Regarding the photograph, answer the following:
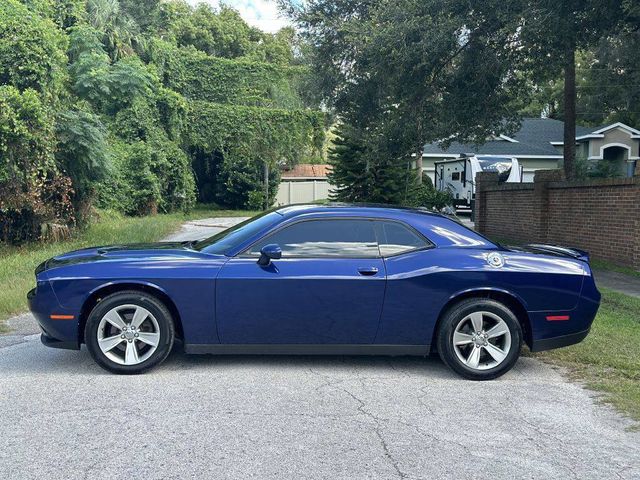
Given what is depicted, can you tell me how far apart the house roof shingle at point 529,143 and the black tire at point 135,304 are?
30582 mm

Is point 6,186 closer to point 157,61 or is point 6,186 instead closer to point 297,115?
point 157,61

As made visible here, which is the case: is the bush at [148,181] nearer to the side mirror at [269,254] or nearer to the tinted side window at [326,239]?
the tinted side window at [326,239]

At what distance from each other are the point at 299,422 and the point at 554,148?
36959mm

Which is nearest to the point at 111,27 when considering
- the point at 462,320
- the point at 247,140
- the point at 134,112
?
the point at 134,112

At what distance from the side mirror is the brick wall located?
323 inches

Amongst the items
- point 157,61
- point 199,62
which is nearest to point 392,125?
point 157,61

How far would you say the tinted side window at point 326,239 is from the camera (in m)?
5.49

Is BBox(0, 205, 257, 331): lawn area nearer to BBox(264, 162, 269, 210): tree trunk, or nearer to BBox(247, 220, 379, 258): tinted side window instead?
BBox(247, 220, 379, 258): tinted side window

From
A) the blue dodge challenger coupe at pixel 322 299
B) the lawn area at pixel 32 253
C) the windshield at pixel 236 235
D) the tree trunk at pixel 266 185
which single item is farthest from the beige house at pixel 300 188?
the blue dodge challenger coupe at pixel 322 299

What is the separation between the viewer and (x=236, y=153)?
37.7 meters

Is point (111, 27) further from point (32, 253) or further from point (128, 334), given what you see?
point (128, 334)

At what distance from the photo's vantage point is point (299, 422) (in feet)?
14.3

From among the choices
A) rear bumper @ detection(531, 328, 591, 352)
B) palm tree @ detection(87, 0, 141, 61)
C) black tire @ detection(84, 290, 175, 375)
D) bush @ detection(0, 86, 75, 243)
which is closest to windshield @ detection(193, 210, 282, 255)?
black tire @ detection(84, 290, 175, 375)

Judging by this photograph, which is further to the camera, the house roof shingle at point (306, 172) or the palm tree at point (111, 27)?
the house roof shingle at point (306, 172)
